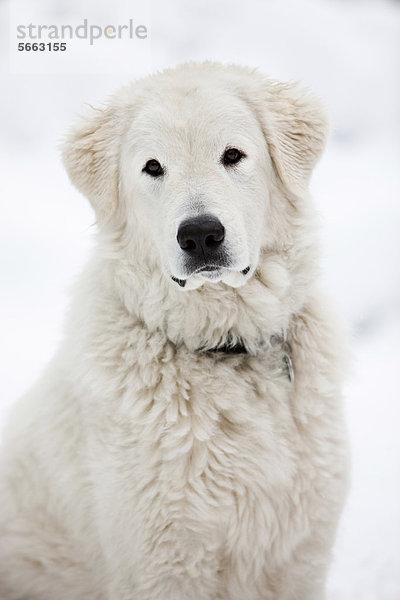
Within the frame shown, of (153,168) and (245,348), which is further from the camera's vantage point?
(245,348)

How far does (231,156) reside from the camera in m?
2.93

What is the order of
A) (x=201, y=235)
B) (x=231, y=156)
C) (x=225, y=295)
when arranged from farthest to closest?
1. (x=225, y=295)
2. (x=231, y=156)
3. (x=201, y=235)

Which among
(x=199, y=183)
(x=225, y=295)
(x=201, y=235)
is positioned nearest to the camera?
(x=201, y=235)

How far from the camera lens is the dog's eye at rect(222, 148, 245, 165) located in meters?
2.92

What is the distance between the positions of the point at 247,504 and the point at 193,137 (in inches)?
61.3

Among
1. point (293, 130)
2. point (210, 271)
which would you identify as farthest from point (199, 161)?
point (293, 130)

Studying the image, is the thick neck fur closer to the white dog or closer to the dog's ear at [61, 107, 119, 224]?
the white dog

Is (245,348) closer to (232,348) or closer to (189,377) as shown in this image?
(232,348)

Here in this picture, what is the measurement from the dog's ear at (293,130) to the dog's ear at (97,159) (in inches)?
28.4

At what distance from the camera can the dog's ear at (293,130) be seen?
307 cm

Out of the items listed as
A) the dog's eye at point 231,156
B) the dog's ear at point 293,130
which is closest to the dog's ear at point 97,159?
the dog's eye at point 231,156

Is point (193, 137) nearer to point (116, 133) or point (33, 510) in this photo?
point (116, 133)

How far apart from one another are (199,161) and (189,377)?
935 millimetres

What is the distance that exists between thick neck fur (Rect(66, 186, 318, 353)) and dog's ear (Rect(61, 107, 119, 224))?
0.59ft
